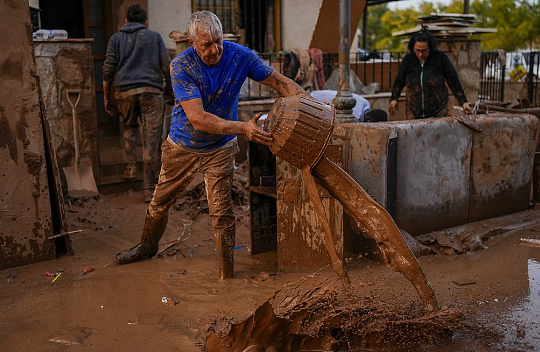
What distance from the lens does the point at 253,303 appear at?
4.16 m

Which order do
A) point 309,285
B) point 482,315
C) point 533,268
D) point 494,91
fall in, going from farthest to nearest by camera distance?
point 494,91 < point 533,268 < point 309,285 < point 482,315

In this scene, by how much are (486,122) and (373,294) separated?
258 centimetres

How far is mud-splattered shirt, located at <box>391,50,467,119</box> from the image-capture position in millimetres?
6914

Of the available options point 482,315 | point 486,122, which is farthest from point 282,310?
point 486,122

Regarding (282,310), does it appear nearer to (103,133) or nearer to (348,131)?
(348,131)

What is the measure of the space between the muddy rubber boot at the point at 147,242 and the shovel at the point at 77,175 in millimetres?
2220

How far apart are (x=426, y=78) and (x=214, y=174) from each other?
3.58 meters

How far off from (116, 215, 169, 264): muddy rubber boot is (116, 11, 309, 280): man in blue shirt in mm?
54

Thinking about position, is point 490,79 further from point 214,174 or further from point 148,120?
point 214,174

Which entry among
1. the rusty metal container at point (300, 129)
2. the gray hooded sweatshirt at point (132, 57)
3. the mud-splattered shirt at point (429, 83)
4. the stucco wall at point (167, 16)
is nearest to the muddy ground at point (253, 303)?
the rusty metal container at point (300, 129)

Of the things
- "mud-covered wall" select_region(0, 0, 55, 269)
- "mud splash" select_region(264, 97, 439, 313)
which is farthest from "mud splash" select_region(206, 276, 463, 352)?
"mud-covered wall" select_region(0, 0, 55, 269)

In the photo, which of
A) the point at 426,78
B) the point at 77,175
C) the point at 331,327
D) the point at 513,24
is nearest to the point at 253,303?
the point at 331,327

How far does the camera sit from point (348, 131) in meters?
5.06

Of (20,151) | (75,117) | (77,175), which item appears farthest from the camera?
(77,175)
